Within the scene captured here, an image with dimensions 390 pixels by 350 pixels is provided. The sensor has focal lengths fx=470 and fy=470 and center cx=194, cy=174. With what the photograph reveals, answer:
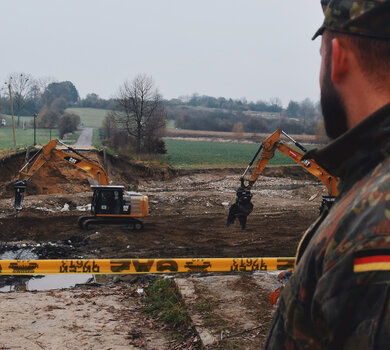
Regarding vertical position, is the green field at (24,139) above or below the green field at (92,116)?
below

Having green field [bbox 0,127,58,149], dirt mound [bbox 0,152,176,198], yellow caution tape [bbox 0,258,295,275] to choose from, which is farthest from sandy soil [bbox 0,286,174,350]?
green field [bbox 0,127,58,149]

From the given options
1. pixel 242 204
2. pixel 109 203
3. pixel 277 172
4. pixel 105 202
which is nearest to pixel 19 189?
pixel 105 202

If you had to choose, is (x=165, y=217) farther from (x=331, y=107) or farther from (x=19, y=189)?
(x=331, y=107)

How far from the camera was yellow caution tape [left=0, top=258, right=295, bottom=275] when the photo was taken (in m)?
7.63

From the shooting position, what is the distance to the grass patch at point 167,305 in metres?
7.48

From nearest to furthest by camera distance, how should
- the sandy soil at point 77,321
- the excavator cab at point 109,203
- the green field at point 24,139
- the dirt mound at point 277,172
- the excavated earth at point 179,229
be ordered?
1. the sandy soil at point 77,321
2. the excavated earth at point 179,229
3. the excavator cab at point 109,203
4. the dirt mound at point 277,172
5. the green field at point 24,139

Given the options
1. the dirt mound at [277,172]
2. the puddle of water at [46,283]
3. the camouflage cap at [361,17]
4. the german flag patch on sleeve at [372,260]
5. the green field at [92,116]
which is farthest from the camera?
the green field at [92,116]

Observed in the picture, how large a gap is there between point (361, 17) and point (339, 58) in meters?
0.14

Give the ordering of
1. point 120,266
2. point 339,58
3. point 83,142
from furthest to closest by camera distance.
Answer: point 83,142
point 120,266
point 339,58

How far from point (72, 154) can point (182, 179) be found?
15875 millimetres

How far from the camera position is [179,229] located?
55.4ft

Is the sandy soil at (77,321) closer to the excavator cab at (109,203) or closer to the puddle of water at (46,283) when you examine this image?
the puddle of water at (46,283)

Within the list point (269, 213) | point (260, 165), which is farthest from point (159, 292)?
point (269, 213)

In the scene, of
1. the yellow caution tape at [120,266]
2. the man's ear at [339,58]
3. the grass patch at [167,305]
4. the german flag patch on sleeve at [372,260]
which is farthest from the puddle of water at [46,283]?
the german flag patch on sleeve at [372,260]
